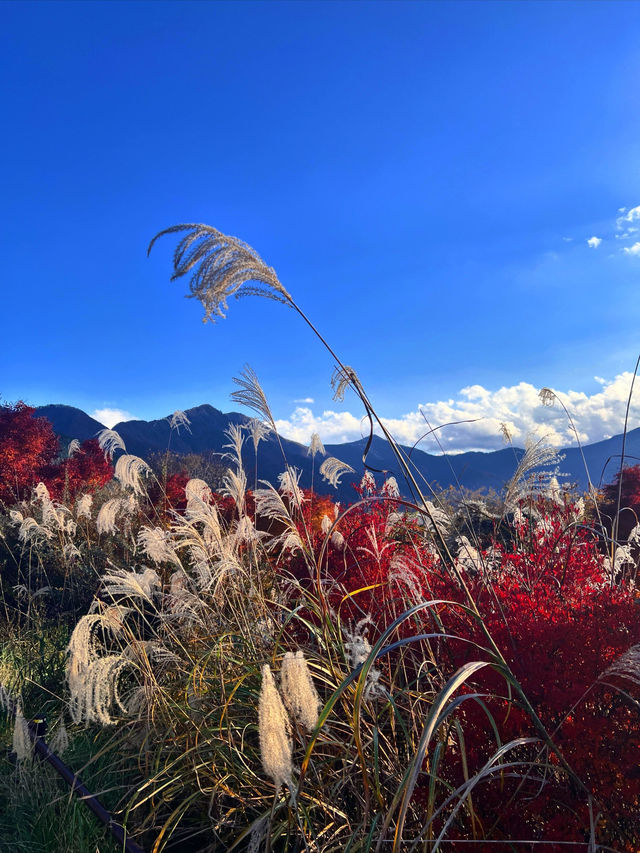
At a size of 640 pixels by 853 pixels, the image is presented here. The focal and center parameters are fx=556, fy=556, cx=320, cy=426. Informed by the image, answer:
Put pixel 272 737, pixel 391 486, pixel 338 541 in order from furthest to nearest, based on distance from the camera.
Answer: pixel 391 486
pixel 338 541
pixel 272 737

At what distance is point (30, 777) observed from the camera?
11.3 feet

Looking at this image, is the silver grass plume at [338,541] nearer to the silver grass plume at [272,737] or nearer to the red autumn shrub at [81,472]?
the silver grass plume at [272,737]

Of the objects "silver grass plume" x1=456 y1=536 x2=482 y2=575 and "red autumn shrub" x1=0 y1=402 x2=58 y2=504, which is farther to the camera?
"red autumn shrub" x1=0 y1=402 x2=58 y2=504

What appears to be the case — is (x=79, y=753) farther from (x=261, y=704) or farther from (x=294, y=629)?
(x=261, y=704)

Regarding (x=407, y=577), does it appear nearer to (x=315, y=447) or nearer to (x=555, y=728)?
(x=555, y=728)

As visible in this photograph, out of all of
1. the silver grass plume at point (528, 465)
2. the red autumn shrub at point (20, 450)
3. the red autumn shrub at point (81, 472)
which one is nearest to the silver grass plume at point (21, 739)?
the silver grass plume at point (528, 465)

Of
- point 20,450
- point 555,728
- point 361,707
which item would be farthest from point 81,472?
point 555,728

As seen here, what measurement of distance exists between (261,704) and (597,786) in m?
1.44

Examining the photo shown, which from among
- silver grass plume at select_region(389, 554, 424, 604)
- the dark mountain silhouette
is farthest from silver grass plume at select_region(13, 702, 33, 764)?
the dark mountain silhouette

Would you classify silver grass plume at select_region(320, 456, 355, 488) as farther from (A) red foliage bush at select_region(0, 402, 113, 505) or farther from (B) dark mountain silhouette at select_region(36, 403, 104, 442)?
(B) dark mountain silhouette at select_region(36, 403, 104, 442)

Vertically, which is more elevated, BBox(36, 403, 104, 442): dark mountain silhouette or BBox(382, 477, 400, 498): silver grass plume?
BBox(36, 403, 104, 442): dark mountain silhouette

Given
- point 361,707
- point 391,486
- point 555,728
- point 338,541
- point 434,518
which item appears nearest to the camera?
point 555,728

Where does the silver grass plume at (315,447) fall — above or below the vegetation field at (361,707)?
above

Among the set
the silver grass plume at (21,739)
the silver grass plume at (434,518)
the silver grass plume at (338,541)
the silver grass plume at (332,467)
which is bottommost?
the silver grass plume at (21,739)
